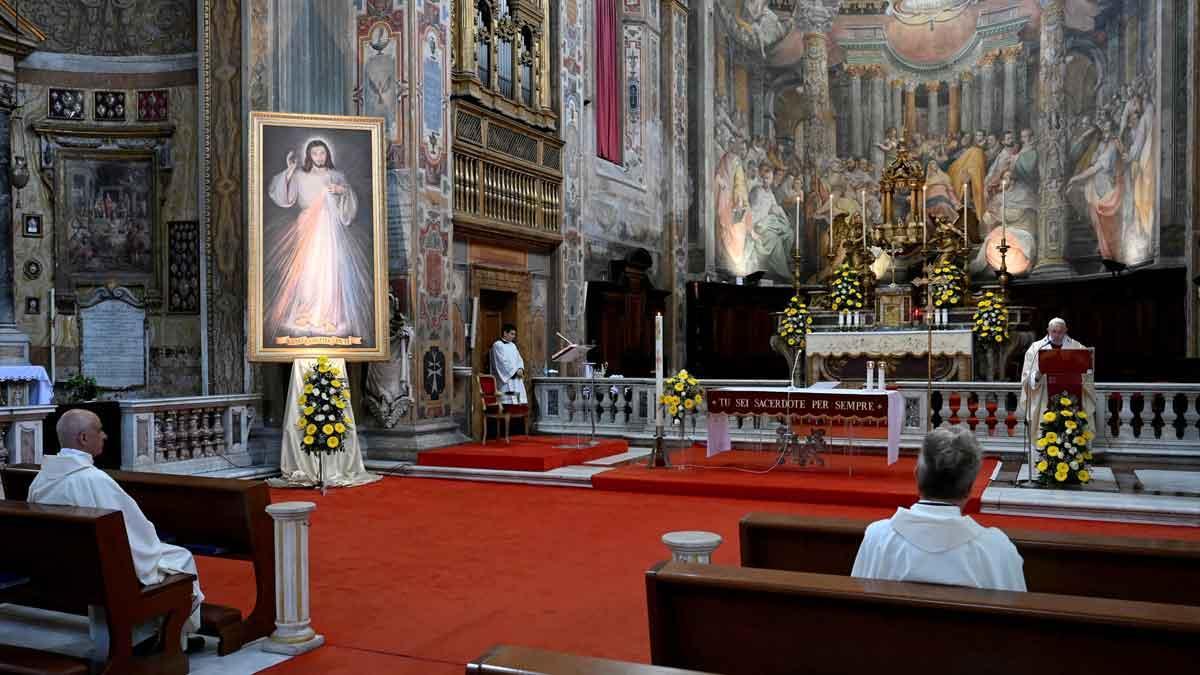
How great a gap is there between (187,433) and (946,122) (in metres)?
16.2

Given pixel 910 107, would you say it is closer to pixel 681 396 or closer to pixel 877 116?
pixel 877 116

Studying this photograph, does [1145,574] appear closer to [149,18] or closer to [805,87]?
[149,18]

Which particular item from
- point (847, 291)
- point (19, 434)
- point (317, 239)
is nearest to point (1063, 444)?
point (847, 291)

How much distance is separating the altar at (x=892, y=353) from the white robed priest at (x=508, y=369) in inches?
197

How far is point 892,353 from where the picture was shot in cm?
1458

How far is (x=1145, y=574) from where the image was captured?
3.46m

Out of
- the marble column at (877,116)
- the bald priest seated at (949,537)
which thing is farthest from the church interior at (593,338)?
the marble column at (877,116)

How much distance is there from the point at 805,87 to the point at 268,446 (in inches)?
571

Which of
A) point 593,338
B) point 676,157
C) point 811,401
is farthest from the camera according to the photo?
point 676,157

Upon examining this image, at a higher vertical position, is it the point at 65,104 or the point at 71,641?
the point at 65,104

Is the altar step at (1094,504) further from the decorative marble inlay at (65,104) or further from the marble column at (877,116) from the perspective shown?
the marble column at (877,116)

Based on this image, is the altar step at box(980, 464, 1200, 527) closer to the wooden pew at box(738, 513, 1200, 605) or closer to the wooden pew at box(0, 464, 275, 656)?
the wooden pew at box(738, 513, 1200, 605)

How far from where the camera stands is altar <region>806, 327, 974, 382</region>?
46.9 feet

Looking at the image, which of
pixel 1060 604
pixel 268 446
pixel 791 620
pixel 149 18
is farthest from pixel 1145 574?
pixel 149 18
